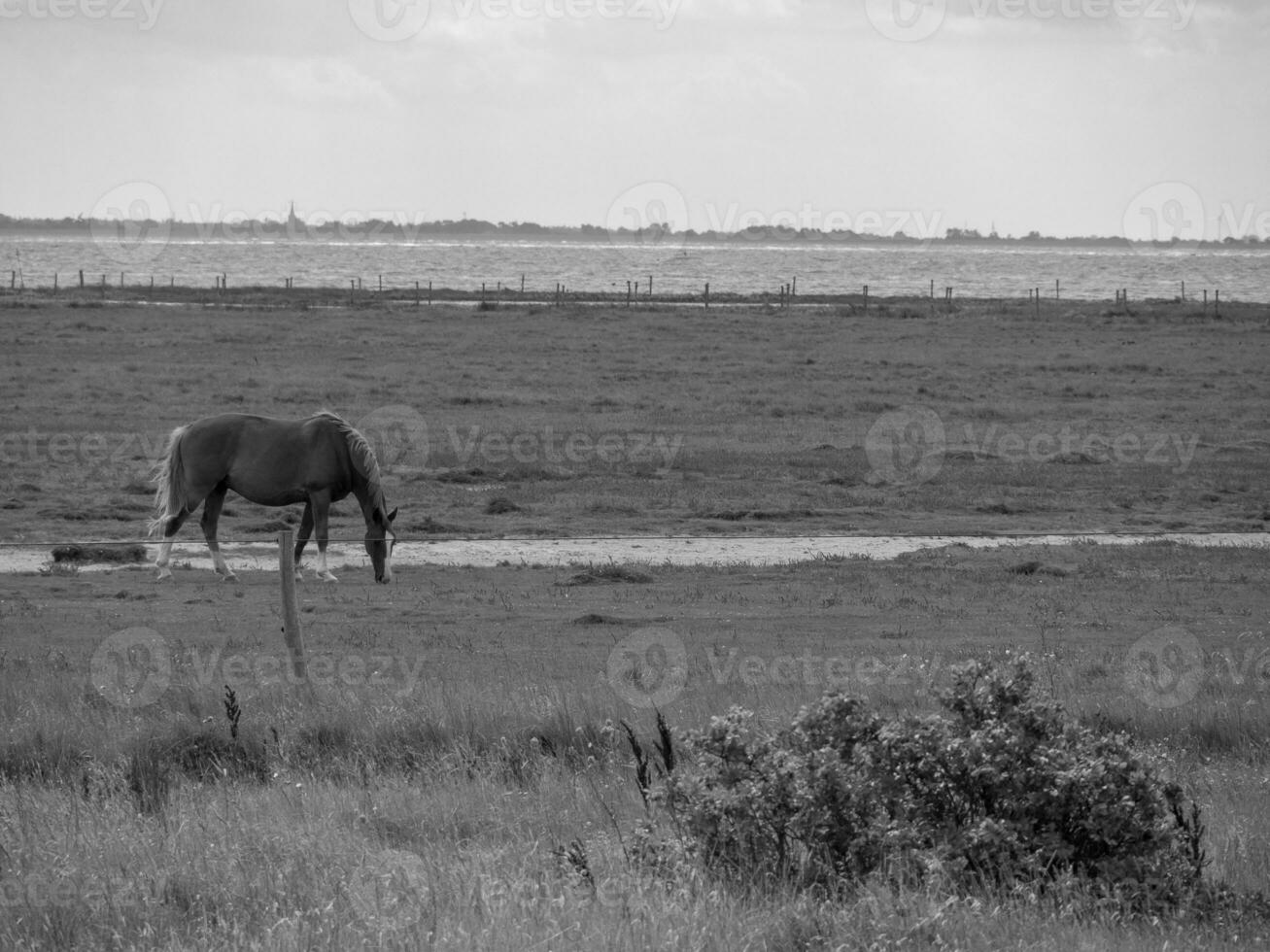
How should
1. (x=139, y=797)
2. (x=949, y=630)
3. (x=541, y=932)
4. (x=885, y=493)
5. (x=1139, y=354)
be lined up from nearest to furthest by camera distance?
(x=541, y=932) → (x=139, y=797) → (x=949, y=630) → (x=885, y=493) → (x=1139, y=354)

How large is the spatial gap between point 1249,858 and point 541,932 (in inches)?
148

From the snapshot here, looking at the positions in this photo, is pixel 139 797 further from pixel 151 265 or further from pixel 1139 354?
pixel 151 265

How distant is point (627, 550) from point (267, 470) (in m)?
4.86

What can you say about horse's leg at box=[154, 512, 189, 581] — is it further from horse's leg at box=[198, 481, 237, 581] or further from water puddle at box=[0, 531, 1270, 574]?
water puddle at box=[0, 531, 1270, 574]

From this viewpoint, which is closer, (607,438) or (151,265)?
(607,438)

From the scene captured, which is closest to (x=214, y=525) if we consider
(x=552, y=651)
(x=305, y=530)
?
(x=305, y=530)

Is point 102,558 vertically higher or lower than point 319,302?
lower

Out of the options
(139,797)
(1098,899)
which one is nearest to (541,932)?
(1098,899)

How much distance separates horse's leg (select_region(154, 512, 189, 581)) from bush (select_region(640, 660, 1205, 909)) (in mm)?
11126

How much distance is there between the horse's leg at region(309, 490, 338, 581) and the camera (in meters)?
17.3

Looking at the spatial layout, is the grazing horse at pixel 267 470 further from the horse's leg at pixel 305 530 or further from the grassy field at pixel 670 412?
the grassy field at pixel 670 412

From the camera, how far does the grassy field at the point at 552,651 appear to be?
6395 mm

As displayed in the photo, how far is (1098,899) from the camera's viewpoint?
6.31 m

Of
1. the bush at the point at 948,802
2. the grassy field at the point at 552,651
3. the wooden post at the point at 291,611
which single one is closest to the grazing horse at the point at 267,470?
the grassy field at the point at 552,651
